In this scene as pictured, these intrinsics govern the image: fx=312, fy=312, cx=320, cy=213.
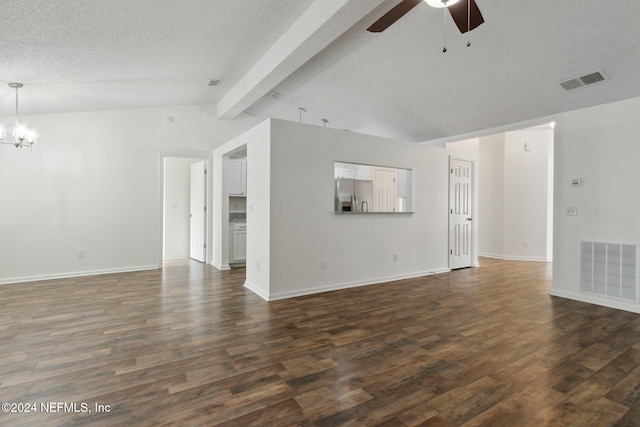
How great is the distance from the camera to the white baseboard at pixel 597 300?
3619 mm

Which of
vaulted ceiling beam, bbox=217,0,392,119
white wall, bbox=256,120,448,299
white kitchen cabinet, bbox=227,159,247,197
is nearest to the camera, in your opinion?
vaulted ceiling beam, bbox=217,0,392,119

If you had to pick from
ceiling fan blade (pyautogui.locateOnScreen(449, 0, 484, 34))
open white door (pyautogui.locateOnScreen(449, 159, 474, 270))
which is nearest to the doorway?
open white door (pyautogui.locateOnScreen(449, 159, 474, 270))

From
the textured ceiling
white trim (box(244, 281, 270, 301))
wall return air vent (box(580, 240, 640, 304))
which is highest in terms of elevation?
the textured ceiling

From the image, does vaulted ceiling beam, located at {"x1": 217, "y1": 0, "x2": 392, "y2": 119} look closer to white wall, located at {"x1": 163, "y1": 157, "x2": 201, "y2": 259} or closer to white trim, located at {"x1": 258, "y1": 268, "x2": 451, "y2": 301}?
white trim, located at {"x1": 258, "y1": 268, "x2": 451, "y2": 301}

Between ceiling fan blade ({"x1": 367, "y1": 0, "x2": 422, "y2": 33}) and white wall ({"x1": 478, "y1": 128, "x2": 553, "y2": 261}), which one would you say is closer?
ceiling fan blade ({"x1": 367, "y1": 0, "x2": 422, "y2": 33})

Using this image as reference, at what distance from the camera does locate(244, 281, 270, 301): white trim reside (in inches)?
155

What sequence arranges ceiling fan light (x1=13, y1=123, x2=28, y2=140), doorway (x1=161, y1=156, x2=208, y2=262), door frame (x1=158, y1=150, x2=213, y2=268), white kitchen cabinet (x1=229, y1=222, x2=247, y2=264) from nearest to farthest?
ceiling fan light (x1=13, y1=123, x2=28, y2=140)
door frame (x1=158, y1=150, x2=213, y2=268)
white kitchen cabinet (x1=229, y1=222, x2=247, y2=264)
doorway (x1=161, y1=156, x2=208, y2=262)

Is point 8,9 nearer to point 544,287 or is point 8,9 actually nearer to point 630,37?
point 630,37

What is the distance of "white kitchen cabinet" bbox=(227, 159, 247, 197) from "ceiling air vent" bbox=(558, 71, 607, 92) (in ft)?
17.3

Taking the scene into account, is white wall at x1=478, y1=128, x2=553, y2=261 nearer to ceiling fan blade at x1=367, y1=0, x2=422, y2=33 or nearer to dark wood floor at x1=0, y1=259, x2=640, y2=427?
dark wood floor at x1=0, y1=259, x2=640, y2=427

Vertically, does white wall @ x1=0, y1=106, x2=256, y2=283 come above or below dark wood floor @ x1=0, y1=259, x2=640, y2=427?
above

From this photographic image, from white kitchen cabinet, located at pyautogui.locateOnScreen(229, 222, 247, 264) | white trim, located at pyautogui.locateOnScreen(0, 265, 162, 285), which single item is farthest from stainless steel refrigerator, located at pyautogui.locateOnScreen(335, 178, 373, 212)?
white trim, located at pyautogui.locateOnScreen(0, 265, 162, 285)

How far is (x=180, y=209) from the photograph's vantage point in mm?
7422

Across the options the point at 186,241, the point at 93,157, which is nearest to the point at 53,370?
the point at 93,157
